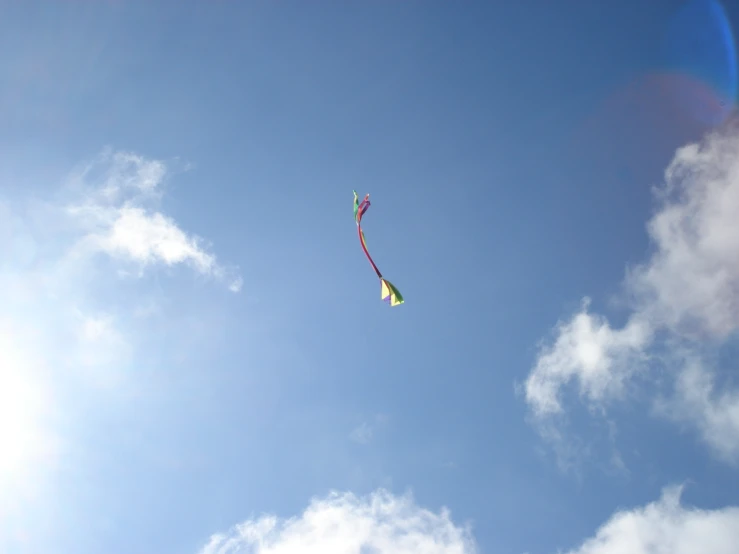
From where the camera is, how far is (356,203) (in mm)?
31953

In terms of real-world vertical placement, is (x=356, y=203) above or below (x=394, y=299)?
above

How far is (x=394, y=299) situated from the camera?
3219cm

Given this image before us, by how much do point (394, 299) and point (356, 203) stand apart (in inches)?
266
